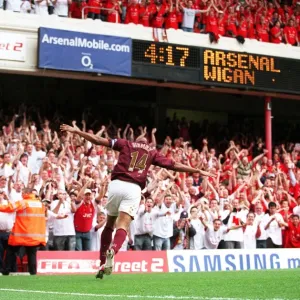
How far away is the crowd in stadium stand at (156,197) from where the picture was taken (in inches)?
696

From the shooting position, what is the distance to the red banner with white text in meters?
16.6

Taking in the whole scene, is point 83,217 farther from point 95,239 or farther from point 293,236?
point 293,236

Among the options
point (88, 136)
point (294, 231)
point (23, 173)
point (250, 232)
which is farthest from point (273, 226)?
point (88, 136)

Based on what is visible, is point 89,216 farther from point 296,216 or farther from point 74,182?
point 296,216

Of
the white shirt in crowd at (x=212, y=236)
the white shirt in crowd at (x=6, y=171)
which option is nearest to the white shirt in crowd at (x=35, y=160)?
the white shirt in crowd at (x=6, y=171)

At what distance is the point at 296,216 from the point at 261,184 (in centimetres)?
313

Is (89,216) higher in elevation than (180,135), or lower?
lower

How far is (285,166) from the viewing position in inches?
1006

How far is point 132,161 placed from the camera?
11.2 m

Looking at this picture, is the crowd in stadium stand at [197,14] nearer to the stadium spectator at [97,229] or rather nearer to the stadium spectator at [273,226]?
the stadium spectator at [273,226]

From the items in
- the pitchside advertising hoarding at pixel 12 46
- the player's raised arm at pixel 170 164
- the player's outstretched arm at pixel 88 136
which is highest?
the pitchside advertising hoarding at pixel 12 46

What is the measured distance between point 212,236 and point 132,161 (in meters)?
8.73

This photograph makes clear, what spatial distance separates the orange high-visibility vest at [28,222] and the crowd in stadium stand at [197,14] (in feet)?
33.7

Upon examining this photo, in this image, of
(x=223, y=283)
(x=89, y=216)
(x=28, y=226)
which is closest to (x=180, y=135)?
(x=89, y=216)
